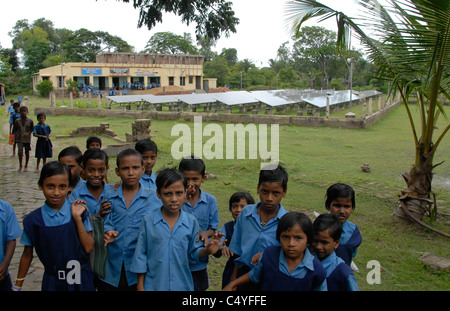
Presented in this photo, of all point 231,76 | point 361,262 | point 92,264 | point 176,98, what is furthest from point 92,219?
point 231,76

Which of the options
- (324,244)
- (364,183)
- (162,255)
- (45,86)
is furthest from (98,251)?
(45,86)

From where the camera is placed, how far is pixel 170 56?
47.2 m

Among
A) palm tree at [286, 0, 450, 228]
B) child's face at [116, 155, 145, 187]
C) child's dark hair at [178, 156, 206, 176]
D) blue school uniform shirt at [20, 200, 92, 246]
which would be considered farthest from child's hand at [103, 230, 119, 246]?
palm tree at [286, 0, 450, 228]

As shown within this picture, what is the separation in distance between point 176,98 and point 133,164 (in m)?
22.8

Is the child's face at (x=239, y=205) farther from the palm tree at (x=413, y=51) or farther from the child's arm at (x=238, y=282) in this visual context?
the palm tree at (x=413, y=51)

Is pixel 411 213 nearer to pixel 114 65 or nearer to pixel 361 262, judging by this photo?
pixel 361 262

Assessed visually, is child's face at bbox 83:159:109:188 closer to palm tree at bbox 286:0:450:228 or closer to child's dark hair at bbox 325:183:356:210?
child's dark hair at bbox 325:183:356:210

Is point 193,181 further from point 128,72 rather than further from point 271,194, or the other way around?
point 128,72

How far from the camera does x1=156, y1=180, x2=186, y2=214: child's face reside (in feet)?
8.68

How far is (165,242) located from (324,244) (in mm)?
991

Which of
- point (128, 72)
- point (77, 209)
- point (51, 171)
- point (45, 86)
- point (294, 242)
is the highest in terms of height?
point (128, 72)

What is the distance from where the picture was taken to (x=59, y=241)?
8.54 ft

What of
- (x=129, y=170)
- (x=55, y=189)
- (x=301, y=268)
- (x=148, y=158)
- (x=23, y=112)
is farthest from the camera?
(x=23, y=112)

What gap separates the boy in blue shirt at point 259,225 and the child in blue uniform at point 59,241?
0.97 metres
